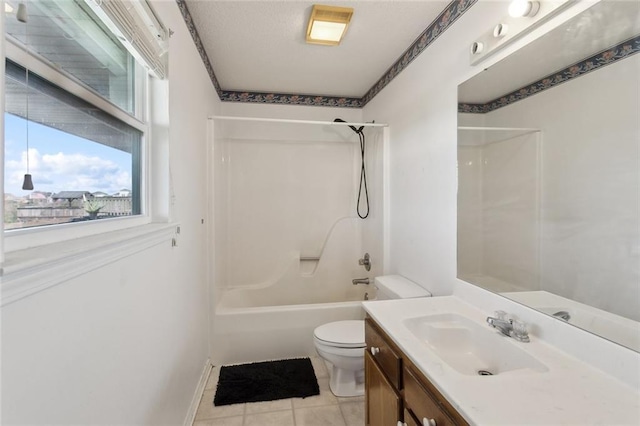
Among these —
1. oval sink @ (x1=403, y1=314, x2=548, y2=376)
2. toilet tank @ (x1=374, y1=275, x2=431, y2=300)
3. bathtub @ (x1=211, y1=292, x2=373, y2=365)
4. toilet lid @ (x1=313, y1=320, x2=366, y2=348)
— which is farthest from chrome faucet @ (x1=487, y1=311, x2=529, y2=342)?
bathtub @ (x1=211, y1=292, x2=373, y2=365)

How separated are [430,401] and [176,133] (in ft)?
5.02

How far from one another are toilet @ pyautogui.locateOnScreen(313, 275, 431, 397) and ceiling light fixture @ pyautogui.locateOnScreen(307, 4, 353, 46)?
1682 millimetres

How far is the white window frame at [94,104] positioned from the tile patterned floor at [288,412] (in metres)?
1.30

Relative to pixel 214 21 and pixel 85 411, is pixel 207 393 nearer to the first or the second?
pixel 85 411

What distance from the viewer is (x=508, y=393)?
0.72m

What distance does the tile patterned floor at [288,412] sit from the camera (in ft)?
5.40

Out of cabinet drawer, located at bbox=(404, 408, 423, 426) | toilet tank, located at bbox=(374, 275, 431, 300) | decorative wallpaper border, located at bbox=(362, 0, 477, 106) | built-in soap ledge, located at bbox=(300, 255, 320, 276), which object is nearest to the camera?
cabinet drawer, located at bbox=(404, 408, 423, 426)

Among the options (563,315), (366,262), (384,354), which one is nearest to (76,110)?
(384,354)

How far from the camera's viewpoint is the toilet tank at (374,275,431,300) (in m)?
1.74

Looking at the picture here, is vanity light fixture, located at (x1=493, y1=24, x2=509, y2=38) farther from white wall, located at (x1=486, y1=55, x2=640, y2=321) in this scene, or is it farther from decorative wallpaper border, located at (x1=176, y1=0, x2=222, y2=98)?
decorative wallpaper border, located at (x1=176, y1=0, x2=222, y2=98)

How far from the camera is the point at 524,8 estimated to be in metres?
1.05

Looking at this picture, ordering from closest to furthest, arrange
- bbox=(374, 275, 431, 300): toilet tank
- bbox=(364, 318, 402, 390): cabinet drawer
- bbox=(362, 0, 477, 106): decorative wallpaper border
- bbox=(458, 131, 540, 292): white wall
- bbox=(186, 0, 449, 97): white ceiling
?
bbox=(364, 318, 402, 390): cabinet drawer → bbox=(458, 131, 540, 292): white wall → bbox=(362, 0, 477, 106): decorative wallpaper border → bbox=(186, 0, 449, 97): white ceiling → bbox=(374, 275, 431, 300): toilet tank

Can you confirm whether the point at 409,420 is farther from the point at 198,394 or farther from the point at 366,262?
the point at 366,262

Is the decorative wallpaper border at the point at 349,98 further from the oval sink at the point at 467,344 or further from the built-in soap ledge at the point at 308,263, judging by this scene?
the built-in soap ledge at the point at 308,263
